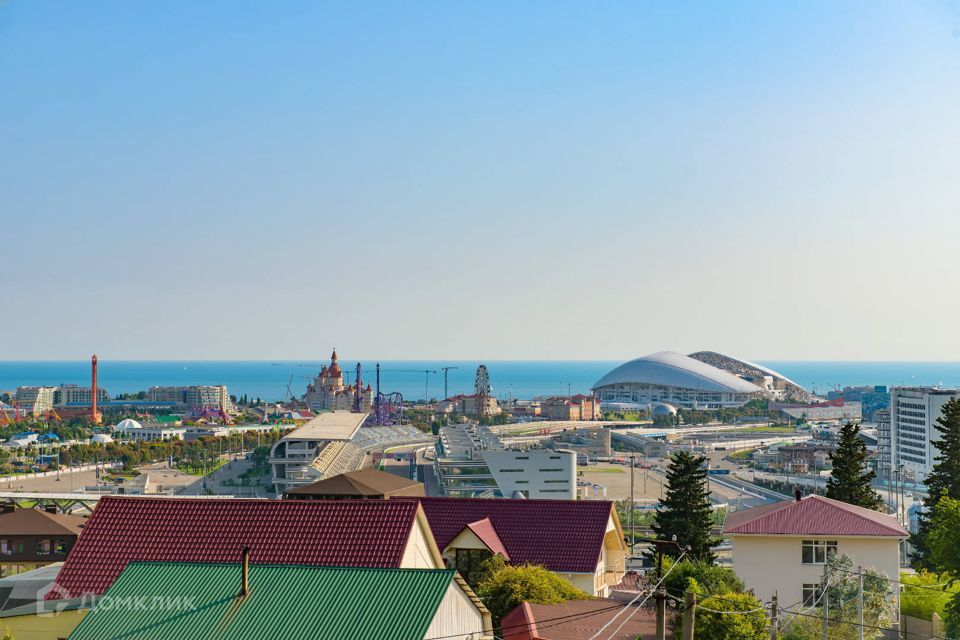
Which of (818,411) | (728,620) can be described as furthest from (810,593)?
(818,411)

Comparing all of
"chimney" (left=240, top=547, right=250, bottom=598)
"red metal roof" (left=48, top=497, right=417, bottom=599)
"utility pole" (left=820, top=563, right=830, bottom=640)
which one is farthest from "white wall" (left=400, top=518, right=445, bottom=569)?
"utility pole" (left=820, top=563, right=830, bottom=640)

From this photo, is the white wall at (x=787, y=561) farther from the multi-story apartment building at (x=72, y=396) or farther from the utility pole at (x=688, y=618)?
A: the multi-story apartment building at (x=72, y=396)

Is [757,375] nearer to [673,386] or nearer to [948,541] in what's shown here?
[673,386]

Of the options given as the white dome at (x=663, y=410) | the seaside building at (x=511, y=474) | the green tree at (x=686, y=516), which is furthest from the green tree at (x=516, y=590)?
the white dome at (x=663, y=410)

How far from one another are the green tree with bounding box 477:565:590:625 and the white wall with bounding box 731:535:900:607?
4.52 metres

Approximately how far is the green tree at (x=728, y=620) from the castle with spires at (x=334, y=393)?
13583 cm

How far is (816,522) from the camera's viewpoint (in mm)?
20062

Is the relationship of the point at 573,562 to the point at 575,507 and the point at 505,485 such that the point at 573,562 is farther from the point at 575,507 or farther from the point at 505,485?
the point at 505,485

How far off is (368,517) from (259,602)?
270 centimetres

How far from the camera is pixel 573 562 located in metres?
19.0

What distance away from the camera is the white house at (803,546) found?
1972 cm

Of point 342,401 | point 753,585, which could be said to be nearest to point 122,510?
point 753,585

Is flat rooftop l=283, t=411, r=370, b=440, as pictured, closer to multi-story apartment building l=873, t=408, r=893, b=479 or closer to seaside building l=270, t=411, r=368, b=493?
seaside building l=270, t=411, r=368, b=493

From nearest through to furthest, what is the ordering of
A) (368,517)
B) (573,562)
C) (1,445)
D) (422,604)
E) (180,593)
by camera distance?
(422,604)
(180,593)
(368,517)
(573,562)
(1,445)
